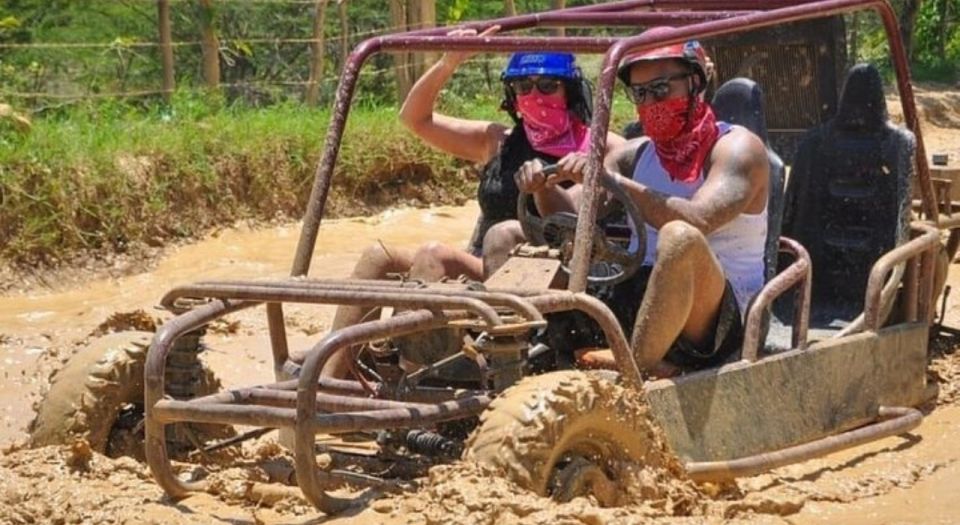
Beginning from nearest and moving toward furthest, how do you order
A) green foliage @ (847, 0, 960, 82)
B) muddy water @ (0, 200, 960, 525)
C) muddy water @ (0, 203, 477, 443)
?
muddy water @ (0, 200, 960, 525)
muddy water @ (0, 203, 477, 443)
green foliage @ (847, 0, 960, 82)

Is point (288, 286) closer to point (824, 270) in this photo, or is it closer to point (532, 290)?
point (532, 290)

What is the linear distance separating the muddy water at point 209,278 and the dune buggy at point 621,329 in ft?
8.81

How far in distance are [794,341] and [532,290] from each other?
1.44 metres

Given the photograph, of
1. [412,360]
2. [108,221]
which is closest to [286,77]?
[108,221]

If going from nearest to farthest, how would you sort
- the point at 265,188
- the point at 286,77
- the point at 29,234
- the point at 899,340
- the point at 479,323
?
the point at 479,323, the point at 899,340, the point at 29,234, the point at 265,188, the point at 286,77

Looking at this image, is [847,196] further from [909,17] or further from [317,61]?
[909,17]

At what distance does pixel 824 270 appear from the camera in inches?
296

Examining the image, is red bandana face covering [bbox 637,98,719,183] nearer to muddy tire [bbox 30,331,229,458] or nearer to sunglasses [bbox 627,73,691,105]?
sunglasses [bbox 627,73,691,105]

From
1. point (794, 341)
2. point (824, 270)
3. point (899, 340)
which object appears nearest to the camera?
point (794, 341)

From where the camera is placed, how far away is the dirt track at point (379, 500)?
4715 millimetres

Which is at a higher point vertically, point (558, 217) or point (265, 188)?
point (558, 217)

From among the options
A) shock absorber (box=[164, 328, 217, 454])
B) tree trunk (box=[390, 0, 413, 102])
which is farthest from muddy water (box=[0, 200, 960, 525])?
tree trunk (box=[390, 0, 413, 102])

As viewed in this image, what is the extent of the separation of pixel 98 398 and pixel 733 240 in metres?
2.06

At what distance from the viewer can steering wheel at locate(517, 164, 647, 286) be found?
5.65 m
